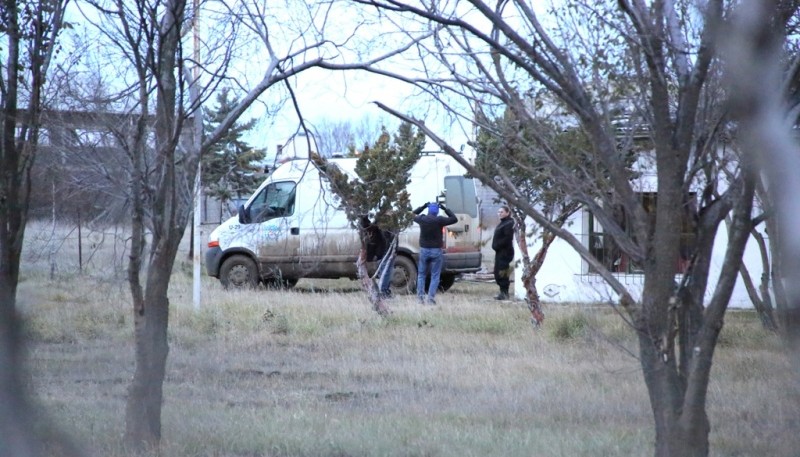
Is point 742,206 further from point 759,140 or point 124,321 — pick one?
point 124,321

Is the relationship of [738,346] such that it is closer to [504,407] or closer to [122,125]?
[504,407]

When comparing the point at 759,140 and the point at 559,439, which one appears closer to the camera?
the point at 759,140

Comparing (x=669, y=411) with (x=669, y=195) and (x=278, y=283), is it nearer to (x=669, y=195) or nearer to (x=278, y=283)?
(x=669, y=195)

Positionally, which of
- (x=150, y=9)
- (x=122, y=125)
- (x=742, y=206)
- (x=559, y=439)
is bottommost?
(x=559, y=439)

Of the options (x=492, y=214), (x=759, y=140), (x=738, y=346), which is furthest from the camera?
(x=492, y=214)

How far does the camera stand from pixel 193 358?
34.7ft

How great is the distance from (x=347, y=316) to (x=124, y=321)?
3.12 meters

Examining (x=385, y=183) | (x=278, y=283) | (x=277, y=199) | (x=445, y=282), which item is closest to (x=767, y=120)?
(x=385, y=183)

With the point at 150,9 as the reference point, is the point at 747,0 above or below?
below

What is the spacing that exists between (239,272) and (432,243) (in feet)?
14.8

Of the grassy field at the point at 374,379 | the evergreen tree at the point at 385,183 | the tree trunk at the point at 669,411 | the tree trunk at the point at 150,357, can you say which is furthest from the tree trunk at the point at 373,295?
→ the tree trunk at the point at 669,411

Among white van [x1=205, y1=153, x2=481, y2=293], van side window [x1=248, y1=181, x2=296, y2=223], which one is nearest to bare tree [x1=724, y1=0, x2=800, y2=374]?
van side window [x1=248, y1=181, x2=296, y2=223]

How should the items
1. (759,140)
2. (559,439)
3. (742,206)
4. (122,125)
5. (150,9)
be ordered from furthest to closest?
(559,439) < (122,125) < (150,9) < (742,206) < (759,140)

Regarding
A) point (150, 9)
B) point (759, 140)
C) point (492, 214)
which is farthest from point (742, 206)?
point (492, 214)
